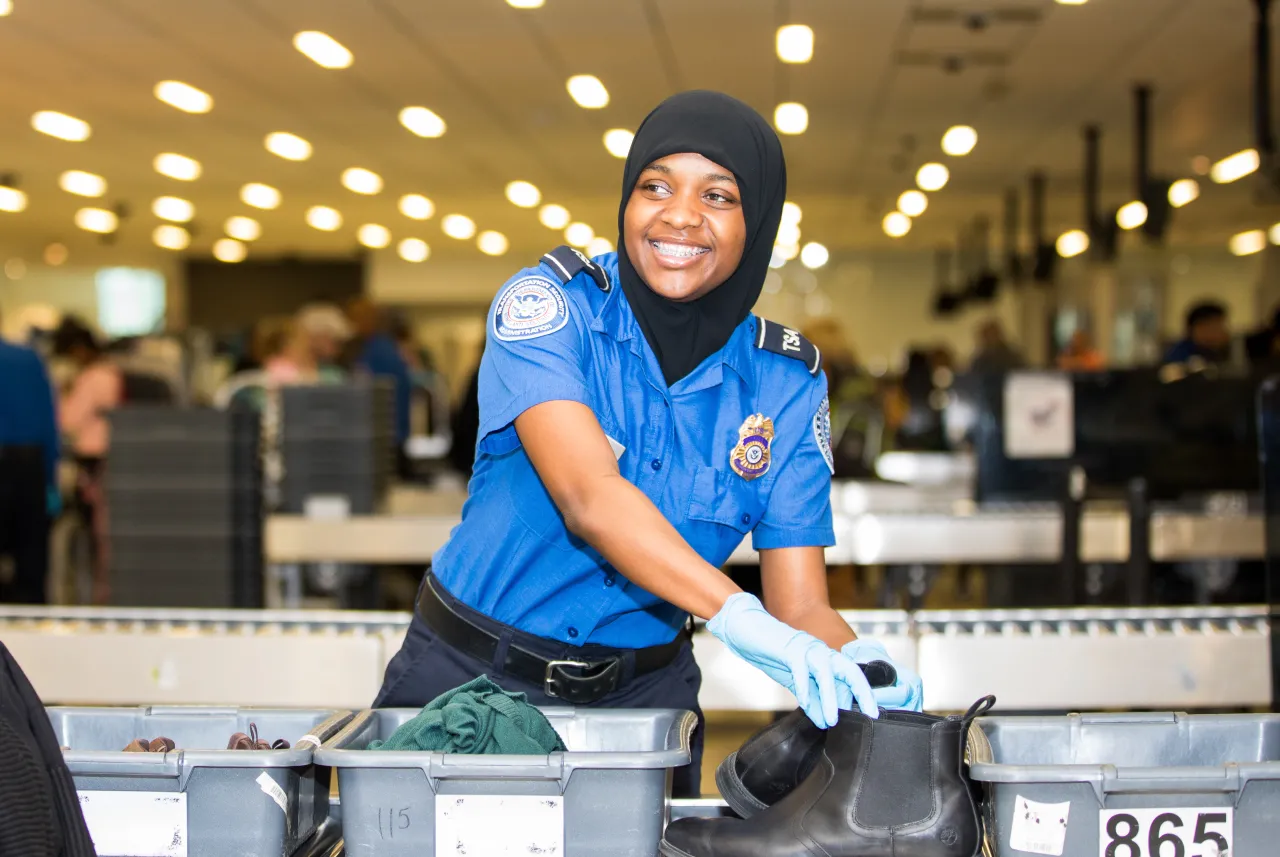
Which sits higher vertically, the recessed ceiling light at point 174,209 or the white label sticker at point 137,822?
the recessed ceiling light at point 174,209

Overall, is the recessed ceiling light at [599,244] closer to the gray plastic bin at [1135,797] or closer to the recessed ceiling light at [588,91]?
the recessed ceiling light at [588,91]

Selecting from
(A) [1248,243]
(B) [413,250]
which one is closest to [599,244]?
Result: (B) [413,250]

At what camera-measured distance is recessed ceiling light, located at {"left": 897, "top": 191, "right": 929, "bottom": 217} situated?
44.8ft

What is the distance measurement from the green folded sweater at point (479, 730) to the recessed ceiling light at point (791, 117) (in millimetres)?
7916

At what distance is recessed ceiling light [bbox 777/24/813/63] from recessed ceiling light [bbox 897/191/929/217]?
619 centimetres

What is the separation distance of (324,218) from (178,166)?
3601 mm

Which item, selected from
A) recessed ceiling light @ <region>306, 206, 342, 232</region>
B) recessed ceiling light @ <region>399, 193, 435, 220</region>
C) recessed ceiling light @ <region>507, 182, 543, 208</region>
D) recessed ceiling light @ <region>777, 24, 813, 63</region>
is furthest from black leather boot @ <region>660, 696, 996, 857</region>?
recessed ceiling light @ <region>306, 206, 342, 232</region>

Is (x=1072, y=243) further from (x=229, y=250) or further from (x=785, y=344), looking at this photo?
(x=785, y=344)

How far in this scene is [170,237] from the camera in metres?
16.6

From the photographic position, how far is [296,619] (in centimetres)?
266

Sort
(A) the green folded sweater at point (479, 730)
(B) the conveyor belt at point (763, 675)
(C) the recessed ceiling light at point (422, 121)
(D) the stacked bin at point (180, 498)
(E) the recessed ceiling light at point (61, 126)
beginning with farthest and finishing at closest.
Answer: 1. (E) the recessed ceiling light at point (61, 126)
2. (C) the recessed ceiling light at point (422, 121)
3. (D) the stacked bin at point (180, 498)
4. (B) the conveyor belt at point (763, 675)
5. (A) the green folded sweater at point (479, 730)

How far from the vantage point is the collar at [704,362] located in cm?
160

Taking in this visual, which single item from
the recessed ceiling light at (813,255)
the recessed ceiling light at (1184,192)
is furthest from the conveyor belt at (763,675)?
the recessed ceiling light at (813,255)

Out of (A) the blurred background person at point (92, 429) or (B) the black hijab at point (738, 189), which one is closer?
(B) the black hijab at point (738, 189)
